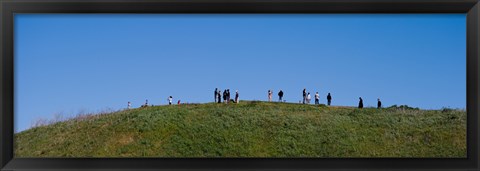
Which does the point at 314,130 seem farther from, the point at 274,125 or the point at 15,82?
the point at 15,82

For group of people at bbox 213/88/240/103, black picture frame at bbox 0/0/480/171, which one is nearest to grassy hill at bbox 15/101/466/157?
group of people at bbox 213/88/240/103

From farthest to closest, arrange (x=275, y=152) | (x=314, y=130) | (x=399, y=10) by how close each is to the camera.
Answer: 1. (x=314, y=130)
2. (x=275, y=152)
3. (x=399, y=10)

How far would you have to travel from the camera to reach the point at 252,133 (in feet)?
34.2

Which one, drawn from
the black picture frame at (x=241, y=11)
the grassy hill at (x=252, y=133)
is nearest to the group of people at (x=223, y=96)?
the grassy hill at (x=252, y=133)

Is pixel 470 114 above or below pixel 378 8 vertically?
below

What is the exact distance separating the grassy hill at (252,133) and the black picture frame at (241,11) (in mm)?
6735

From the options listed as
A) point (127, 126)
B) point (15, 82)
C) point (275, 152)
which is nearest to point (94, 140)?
point (127, 126)

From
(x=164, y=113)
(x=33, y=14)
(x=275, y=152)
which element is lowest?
(x=275, y=152)

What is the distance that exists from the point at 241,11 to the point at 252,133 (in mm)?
7648

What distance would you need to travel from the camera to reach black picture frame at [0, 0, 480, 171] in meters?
2.86

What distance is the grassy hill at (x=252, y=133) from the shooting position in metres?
10.0

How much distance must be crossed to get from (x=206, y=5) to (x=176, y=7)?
A: 0.16 meters

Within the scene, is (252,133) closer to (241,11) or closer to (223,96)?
(223,96)

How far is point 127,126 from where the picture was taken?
34.6ft
